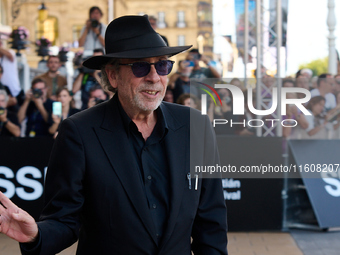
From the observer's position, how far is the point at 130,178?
2.24 m

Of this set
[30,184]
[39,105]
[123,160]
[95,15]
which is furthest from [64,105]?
[123,160]

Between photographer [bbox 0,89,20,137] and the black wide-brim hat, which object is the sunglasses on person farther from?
photographer [bbox 0,89,20,137]

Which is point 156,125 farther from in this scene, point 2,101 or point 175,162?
point 2,101

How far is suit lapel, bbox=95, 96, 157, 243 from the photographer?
7.25 feet

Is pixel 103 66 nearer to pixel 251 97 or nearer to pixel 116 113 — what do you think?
pixel 116 113

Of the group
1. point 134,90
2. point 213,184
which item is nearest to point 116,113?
point 134,90

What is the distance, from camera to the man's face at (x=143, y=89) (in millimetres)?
2359

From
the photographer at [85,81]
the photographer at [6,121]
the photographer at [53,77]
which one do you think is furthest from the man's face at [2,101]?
the photographer at [85,81]

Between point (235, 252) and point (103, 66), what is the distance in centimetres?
373

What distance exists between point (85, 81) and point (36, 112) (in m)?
0.89

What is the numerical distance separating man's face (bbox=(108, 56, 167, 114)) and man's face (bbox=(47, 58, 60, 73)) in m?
5.41

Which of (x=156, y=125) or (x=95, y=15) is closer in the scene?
(x=156, y=125)

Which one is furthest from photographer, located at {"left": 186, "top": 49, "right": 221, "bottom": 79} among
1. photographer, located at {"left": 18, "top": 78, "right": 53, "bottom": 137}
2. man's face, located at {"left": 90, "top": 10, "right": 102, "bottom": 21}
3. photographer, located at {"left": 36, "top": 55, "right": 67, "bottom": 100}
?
photographer, located at {"left": 18, "top": 78, "right": 53, "bottom": 137}

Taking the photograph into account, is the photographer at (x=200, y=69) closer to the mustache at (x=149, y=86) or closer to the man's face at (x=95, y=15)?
the man's face at (x=95, y=15)
